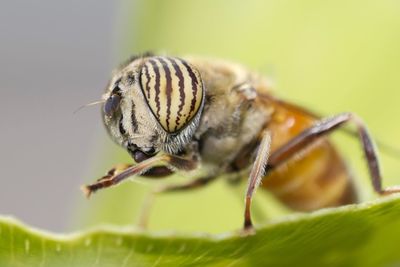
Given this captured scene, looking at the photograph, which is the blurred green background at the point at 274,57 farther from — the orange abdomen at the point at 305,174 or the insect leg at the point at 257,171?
the insect leg at the point at 257,171

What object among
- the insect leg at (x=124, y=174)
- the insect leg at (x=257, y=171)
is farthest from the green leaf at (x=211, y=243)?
the insect leg at (x=124, y=174)

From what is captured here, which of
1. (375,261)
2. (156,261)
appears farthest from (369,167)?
(156,261)

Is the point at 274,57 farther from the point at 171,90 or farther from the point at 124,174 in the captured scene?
the point at 124,174

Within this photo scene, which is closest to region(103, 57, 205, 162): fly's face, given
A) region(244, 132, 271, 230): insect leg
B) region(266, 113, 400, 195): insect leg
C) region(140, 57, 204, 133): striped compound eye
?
region(140, 57, 204, 133): striped compound eye

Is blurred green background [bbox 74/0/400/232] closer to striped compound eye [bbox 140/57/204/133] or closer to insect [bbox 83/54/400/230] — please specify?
insect [bbox 83/54/400/230]

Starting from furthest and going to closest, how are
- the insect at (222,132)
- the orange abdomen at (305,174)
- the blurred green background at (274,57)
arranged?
the blurred green background at (274,57), the orange abdomen at (305,174), the insect at (222,132)

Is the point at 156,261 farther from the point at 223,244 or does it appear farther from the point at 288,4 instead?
the point at 288,4

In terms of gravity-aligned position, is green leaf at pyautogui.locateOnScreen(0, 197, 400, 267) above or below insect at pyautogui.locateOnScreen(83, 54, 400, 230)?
above
